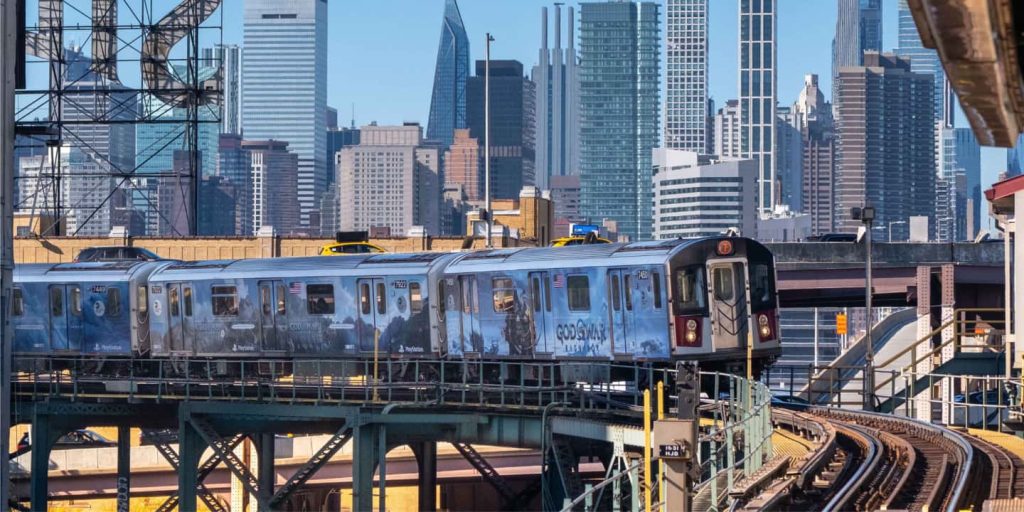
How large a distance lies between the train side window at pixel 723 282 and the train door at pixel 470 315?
5568 millimetres

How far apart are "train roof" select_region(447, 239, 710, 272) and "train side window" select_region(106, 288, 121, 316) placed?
11027mm

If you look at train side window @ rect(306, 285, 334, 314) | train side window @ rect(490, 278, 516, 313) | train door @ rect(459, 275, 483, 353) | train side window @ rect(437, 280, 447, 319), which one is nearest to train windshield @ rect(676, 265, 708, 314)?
train side window @ rect(490, 278, 516, 313)

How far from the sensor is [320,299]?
3688cm

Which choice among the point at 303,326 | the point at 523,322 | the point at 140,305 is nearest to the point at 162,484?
the point at 140,305

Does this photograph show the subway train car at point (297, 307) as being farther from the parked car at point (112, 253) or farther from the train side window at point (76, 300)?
the parked car at point (112, 253)

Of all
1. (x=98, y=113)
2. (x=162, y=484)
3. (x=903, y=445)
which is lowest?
(x=162, y=484)

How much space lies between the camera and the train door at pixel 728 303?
30.8 meters

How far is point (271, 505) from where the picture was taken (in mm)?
32812

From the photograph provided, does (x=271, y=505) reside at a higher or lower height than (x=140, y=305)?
lower

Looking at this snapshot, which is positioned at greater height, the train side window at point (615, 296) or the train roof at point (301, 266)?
the train roof at point (301, 266)

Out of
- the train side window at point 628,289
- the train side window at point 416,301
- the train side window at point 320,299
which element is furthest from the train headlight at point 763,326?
the train side window at point 320,299

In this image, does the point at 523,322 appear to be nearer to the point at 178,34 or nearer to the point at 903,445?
the point at 903,445

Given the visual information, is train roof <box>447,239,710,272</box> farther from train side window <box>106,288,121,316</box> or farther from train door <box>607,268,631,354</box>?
train side window <box>106,288,121,316</box>

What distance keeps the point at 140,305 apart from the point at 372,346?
8148mm
